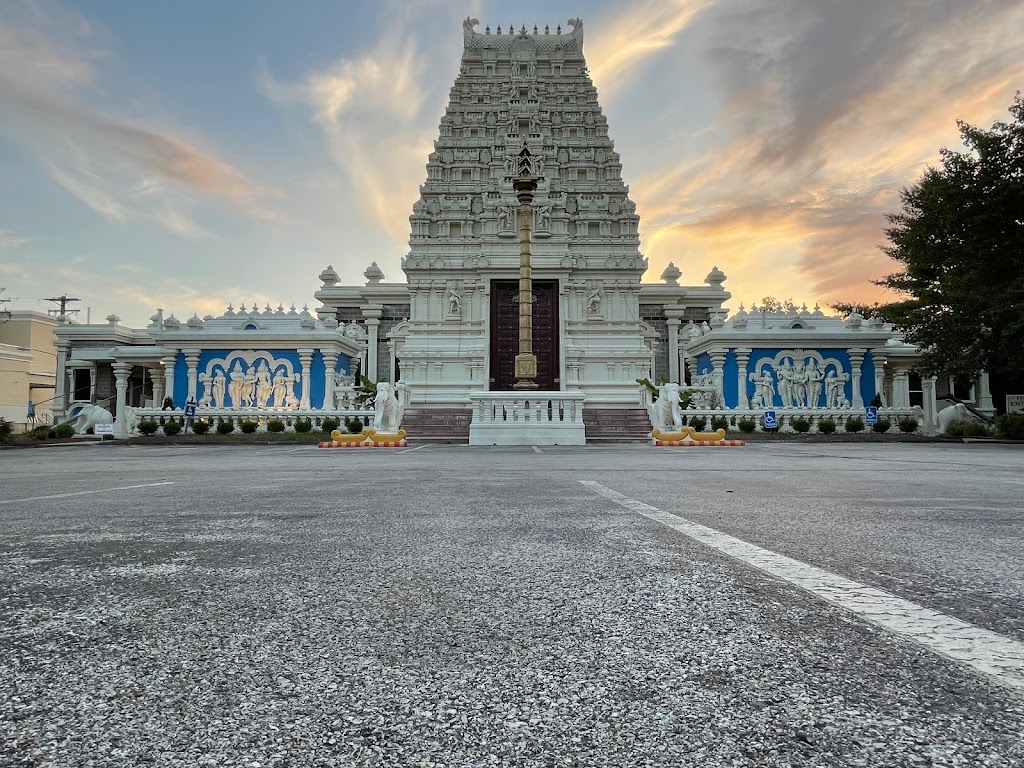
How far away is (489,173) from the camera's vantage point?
27.2 m

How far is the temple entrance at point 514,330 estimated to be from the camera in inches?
988

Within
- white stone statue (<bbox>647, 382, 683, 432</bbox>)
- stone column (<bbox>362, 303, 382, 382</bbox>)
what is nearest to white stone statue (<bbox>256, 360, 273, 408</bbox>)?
stone column (<bbox>362, 303, 382, 382</bbox>)

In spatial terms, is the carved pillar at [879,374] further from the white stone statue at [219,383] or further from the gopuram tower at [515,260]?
the white stone statue at [219,383]

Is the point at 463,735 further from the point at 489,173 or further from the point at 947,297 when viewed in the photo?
the point at 489,173

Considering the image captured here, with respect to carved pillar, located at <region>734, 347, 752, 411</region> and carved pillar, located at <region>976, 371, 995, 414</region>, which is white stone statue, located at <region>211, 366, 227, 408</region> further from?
carved pillar, located at <region>976, 371, 995, 414</region>

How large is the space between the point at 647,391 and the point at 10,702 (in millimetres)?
20104

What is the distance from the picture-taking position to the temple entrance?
82.3ft

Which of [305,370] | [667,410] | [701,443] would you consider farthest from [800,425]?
[305,370]

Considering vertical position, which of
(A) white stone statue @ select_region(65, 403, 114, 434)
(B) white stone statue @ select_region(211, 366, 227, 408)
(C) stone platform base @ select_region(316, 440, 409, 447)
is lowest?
(C) stone platform base @ select_region(316, 440, 409, 447)

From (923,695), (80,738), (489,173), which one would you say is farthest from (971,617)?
(489,173)

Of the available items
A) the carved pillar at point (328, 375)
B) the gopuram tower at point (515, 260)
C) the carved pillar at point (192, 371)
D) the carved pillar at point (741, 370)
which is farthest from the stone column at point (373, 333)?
the carved pillar at point (741, 370)

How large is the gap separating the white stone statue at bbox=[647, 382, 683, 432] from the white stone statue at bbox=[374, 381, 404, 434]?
22.8 ft

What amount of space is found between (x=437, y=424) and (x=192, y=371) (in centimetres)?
1163

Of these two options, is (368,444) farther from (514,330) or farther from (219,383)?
(219,383)
